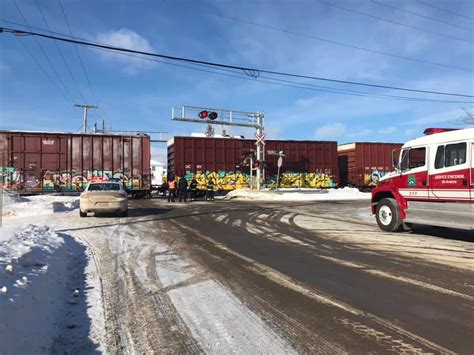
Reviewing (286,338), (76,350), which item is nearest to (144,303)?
(76,350)

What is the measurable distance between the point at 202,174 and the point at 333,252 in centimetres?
2249

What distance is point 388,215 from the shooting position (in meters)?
12.2

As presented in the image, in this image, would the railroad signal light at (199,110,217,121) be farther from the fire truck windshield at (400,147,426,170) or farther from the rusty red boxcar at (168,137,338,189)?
the fire truck windshield at (400,147,426,170)

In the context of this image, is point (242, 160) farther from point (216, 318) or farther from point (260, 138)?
point (216, 318)

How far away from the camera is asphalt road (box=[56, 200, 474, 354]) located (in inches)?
162

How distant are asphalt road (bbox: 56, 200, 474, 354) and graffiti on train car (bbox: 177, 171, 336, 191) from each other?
18.9 m

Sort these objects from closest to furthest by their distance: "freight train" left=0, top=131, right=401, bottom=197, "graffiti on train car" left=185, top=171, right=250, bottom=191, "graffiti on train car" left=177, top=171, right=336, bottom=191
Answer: "freight train" left=0, top=131, right=401, bottom=197 → "graffiti on train car" left=185, top=171, right=250, bottom=191 → "graffiti on train car" left=177, top=171, right=336, bottom=191

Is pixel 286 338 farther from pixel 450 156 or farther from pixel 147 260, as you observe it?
pixel 450 156

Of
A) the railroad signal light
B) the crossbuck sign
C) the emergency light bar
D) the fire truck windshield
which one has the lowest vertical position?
the fire truck windshield

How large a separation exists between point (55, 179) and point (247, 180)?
1352 cm

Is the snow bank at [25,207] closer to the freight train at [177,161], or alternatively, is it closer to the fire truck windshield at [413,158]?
the freight train at [177,161]

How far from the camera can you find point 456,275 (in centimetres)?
673

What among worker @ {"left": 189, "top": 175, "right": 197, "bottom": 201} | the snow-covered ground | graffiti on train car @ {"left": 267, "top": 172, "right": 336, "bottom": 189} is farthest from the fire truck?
graffiti on train car @ {"left": 267, "top": 172, "right": 336, "bottom": 189}

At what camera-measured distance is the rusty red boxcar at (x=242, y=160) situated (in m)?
30.5
